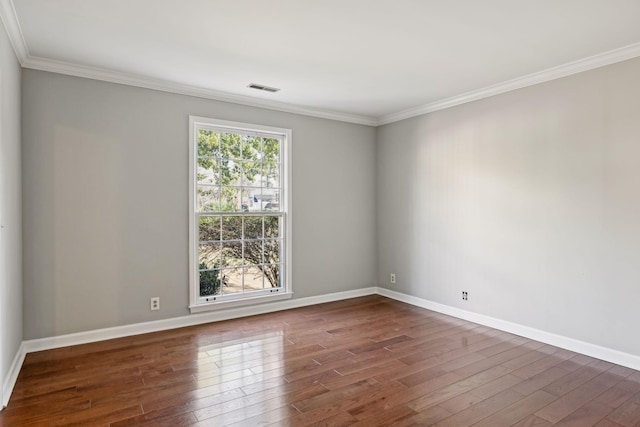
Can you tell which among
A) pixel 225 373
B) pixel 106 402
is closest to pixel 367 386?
pixel 225 373

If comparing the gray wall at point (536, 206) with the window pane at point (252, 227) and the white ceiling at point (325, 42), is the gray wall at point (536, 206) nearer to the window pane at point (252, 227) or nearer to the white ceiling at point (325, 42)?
the white ceiling at point (325, 42)

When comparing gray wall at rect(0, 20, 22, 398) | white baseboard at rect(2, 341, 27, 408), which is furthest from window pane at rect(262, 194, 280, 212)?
white baseboard at rect(2, 341, 27, 408)

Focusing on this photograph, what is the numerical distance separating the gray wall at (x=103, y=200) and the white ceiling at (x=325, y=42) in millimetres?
232

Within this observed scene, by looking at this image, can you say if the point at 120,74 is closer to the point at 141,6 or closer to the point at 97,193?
the point at 97,193

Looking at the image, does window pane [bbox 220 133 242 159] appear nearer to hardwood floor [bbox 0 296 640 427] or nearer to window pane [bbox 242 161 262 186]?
window pane [bbox 242 161 262 186]

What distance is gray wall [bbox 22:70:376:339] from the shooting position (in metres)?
3.31

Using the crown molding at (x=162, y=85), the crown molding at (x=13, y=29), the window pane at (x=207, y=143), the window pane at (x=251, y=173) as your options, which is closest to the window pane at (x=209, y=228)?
the window pane at (x=251, y=173)

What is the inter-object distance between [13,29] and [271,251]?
3106mm

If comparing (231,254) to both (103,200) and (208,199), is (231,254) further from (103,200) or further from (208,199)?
(103,200)

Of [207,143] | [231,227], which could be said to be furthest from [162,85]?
[231,227]

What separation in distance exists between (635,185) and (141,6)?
12.6 ft

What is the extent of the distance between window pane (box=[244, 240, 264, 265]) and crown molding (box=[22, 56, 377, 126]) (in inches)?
63.9

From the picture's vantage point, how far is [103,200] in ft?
11.8

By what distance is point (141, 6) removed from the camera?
241 cm
